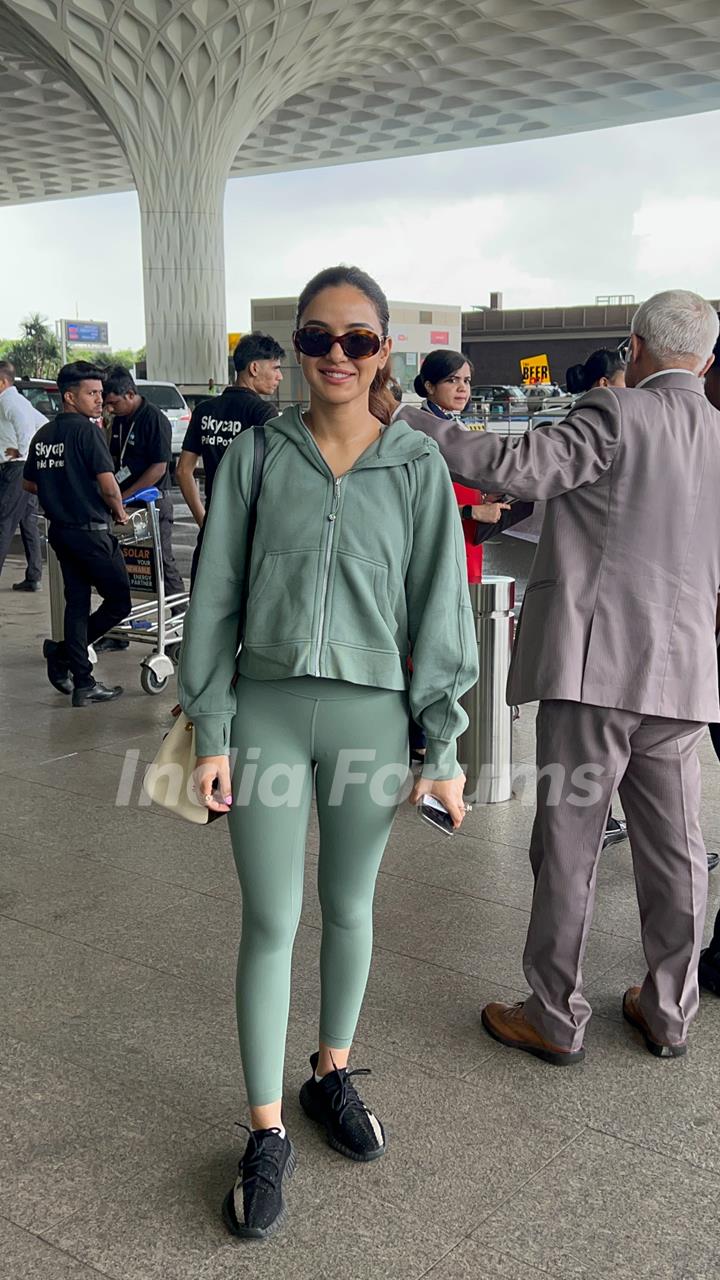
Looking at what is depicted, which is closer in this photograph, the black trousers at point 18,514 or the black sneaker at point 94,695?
the black sneaker at point 94,695

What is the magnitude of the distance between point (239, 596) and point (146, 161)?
105 feet

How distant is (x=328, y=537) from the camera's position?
2.44 meters

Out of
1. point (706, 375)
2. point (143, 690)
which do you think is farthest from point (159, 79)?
point (706, 375)

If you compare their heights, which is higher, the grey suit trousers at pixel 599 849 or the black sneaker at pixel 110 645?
the grey suit trousers at pixel 599 849

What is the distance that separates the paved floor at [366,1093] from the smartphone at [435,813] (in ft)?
2.69

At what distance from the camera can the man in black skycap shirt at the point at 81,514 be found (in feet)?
23.7

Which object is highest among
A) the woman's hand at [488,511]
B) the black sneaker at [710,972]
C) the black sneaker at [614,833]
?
the woman's hand at [488,511]

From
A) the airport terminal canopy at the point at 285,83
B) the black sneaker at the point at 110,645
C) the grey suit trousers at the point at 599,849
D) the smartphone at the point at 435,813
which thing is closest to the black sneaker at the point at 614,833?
the grey suit trousers at the point at 599,849

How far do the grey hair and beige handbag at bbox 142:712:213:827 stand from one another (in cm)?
164

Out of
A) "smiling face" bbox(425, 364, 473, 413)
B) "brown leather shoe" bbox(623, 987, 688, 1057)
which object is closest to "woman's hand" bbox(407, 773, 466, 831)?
"brown leather shoe" bbox(623, 987, 688, 1057)

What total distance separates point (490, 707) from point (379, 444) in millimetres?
3299

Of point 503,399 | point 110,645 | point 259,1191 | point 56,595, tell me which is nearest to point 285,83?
point 503,399

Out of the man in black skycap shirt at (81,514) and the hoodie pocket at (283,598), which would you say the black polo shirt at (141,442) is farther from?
the hoodie pocket at (283,598)

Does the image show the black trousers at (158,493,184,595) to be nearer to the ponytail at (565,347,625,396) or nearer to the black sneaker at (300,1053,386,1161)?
the ponytail at (565,347,625,396)
